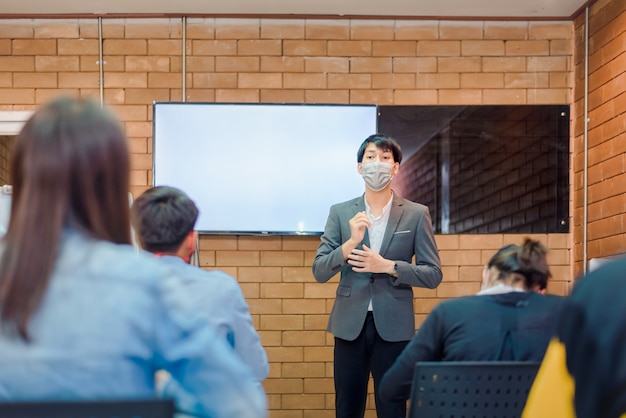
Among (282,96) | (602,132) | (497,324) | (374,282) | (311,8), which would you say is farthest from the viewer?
(282,96)

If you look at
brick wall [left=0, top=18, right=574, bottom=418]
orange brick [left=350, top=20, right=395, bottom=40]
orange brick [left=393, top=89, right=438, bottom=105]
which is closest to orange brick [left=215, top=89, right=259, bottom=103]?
brick wall [left=0, top=18, right=574, bottom=418]

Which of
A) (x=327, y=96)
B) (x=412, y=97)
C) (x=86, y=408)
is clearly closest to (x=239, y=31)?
(x=327, y=96)

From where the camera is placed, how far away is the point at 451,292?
4.66 metres

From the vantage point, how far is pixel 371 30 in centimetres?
470

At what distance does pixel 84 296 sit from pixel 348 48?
3932mm

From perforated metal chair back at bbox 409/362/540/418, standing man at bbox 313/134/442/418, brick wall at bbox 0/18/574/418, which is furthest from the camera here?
brick wall at bbox 0/18/574/418

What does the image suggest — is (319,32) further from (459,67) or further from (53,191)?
(53,191)

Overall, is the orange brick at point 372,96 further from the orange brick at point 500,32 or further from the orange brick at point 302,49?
the orange brick at point 500,32

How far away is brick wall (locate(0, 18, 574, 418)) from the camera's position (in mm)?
4641

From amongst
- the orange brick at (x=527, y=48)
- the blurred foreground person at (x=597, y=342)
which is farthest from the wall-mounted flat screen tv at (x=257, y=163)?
the blurred foreground person at (x=597, y=342)

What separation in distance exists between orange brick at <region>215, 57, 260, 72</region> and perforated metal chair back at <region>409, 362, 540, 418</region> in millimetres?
3296

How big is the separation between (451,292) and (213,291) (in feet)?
9.79

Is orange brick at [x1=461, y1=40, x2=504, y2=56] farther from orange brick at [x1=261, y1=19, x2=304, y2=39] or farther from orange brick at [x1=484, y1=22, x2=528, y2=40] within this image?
orange brick at [x1=261, y1=19, x2=304, y2=39]

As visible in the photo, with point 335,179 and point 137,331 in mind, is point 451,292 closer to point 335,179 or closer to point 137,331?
point 335,179
